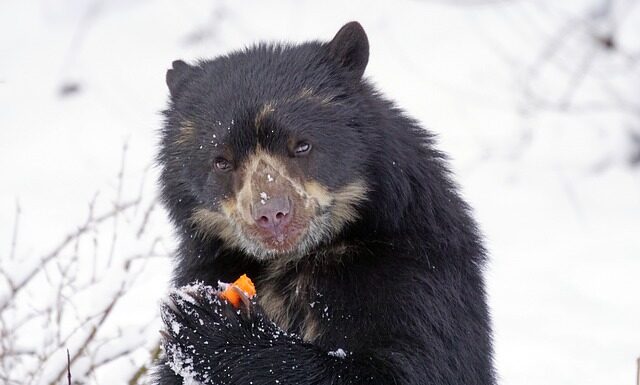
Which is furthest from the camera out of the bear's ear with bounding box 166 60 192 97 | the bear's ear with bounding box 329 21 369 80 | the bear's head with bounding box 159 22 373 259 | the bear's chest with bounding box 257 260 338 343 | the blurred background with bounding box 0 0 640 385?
the blurred background with bounding box 0 0 640 385

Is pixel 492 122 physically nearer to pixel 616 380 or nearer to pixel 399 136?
pixel 616 380

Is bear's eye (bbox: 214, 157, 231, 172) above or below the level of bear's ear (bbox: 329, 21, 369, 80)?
below

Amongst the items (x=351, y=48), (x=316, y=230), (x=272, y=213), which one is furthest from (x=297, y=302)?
(x=351, y=48)

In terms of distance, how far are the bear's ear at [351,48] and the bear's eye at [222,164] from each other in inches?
25.6

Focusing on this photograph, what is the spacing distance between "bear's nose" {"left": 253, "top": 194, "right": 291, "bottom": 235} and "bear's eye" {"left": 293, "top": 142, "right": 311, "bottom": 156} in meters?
0.22

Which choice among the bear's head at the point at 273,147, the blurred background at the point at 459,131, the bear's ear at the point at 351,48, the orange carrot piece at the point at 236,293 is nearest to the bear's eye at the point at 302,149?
the bear's head at the point at 273,147

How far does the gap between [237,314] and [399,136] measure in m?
0.95

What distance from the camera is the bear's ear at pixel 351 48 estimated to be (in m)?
4.88

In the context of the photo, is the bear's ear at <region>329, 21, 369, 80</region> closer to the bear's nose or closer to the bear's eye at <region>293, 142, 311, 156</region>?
the bear's eye at <region>293, 142, 311, 156</region>

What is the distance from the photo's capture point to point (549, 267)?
9.81m

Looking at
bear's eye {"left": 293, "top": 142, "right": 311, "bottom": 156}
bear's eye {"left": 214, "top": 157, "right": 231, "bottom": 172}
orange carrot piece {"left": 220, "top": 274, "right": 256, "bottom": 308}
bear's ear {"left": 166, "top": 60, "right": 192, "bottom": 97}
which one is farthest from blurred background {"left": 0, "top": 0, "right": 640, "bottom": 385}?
bear's eye {"left": 214, "top": 157, "right": 231, "bottom": 172}

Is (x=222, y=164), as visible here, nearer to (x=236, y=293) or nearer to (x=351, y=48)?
(x=236, y=293)

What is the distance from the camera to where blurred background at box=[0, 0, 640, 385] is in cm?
878

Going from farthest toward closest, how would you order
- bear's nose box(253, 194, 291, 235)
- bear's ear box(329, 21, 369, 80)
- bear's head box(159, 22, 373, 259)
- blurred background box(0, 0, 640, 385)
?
1. blurred background box(0, 0, 640, 385)
2. bear's ear box(329, 21, 369, 80)
3. bear's head box(159, 22, 373, 259)
4. bear's nose box(253, 194, 291, 235)
